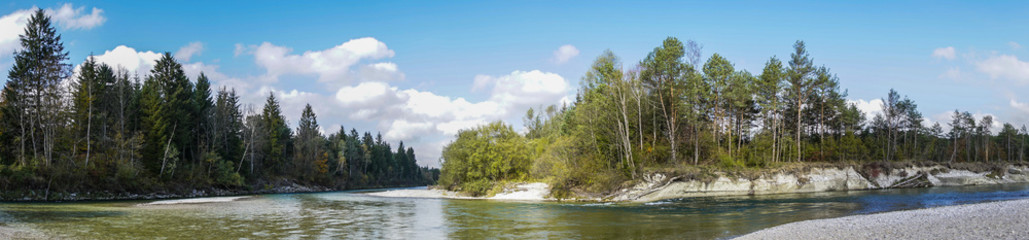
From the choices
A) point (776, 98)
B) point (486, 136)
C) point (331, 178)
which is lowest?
point (331, 178)

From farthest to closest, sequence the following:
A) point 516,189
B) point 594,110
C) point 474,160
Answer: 1. point 474,160
2. point 516,189
3. point 594,110

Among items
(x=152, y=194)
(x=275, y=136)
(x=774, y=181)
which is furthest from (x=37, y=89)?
(x=774, y=181)

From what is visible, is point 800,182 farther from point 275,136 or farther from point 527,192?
point 275,136

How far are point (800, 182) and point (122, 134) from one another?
69624 millimetres

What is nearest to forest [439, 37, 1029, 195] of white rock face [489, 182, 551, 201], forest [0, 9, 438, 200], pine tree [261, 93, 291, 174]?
white rock face [489, 182, 551, 201]

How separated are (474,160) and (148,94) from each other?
41.5 meters

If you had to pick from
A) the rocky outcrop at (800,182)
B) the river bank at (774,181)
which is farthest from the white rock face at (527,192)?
the rocky outcrop at (800,182)

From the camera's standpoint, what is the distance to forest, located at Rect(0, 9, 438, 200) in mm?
46375

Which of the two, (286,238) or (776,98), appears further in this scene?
(776,98)

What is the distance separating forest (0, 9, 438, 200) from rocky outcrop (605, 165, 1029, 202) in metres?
49.4

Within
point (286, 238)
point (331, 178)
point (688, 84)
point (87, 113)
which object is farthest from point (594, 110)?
point (331, 178)

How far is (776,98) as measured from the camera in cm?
4934

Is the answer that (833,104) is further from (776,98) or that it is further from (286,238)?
(286,238)

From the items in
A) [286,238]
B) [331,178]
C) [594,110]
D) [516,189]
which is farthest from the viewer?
[331,178]
